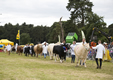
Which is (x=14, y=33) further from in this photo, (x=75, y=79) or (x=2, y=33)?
(x=75, y=79)

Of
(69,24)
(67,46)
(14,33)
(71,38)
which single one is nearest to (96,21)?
(71,38)

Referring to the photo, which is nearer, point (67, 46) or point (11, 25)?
point (67, 46)

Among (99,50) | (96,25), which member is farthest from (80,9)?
(99,50)

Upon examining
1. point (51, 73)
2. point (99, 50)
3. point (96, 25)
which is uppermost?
point (96, 25)

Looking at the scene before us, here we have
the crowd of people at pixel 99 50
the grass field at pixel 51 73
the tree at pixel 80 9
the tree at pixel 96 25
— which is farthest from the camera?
the tree at pixel 80 9

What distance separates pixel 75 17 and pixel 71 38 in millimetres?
16029

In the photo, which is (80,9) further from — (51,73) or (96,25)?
(51,73)

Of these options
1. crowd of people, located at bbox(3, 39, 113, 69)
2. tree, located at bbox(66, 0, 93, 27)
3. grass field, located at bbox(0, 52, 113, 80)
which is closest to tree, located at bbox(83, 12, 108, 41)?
tree, located at bbox(66, 0, 93, 27)

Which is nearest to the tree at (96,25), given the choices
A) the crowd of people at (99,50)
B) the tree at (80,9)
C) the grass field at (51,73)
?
the tree at (80,9)

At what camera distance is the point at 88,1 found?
5609 centimetres

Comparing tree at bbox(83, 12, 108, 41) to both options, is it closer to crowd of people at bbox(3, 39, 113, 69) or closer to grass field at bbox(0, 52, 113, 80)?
crowd of people at bbox(3, 39, 113, 69)

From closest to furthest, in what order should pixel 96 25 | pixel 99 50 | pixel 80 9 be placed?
pixel 99 50, pixel 96 25, pixel 80 9

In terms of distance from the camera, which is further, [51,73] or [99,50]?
[99,50]

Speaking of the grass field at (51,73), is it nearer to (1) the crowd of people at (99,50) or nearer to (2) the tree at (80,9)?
(1) the crowd of people at (99,50)
